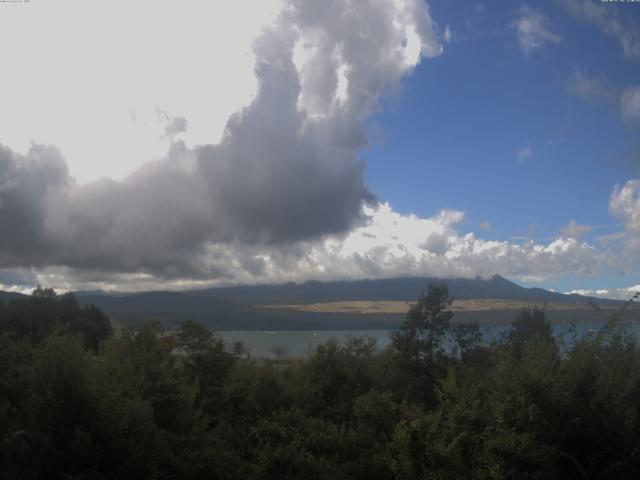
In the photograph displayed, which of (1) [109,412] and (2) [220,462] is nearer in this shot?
(1) [109,412]

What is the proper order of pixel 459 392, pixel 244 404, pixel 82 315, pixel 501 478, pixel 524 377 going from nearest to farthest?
pixel 501 478, pixel 524 377, pixel 459 392, pixel 244 404, pixel 82 315

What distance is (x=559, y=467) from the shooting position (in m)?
11.3

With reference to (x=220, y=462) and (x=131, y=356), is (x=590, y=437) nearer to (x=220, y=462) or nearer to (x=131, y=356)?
(x=220, y=462)

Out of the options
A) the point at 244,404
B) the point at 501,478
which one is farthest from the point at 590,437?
the point at 244,404

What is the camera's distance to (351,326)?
176125mm

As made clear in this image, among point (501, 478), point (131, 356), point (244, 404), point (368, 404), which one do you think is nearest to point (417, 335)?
point (244, 404)

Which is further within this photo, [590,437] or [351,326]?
[351,326]

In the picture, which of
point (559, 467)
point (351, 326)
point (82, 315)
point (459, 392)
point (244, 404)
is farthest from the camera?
point (351, 326)

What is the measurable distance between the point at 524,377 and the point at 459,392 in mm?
1573

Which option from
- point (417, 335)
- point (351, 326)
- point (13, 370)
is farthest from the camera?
point (351, 326)

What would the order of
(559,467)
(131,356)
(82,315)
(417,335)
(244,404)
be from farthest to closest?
1. (82,315)
2. (417,335)
3. (244,404)
4. (131,356)
5. (559,467)

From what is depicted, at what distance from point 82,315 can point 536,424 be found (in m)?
67.0

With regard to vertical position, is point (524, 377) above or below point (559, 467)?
above

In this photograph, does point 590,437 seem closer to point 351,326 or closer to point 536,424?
point 536,424
